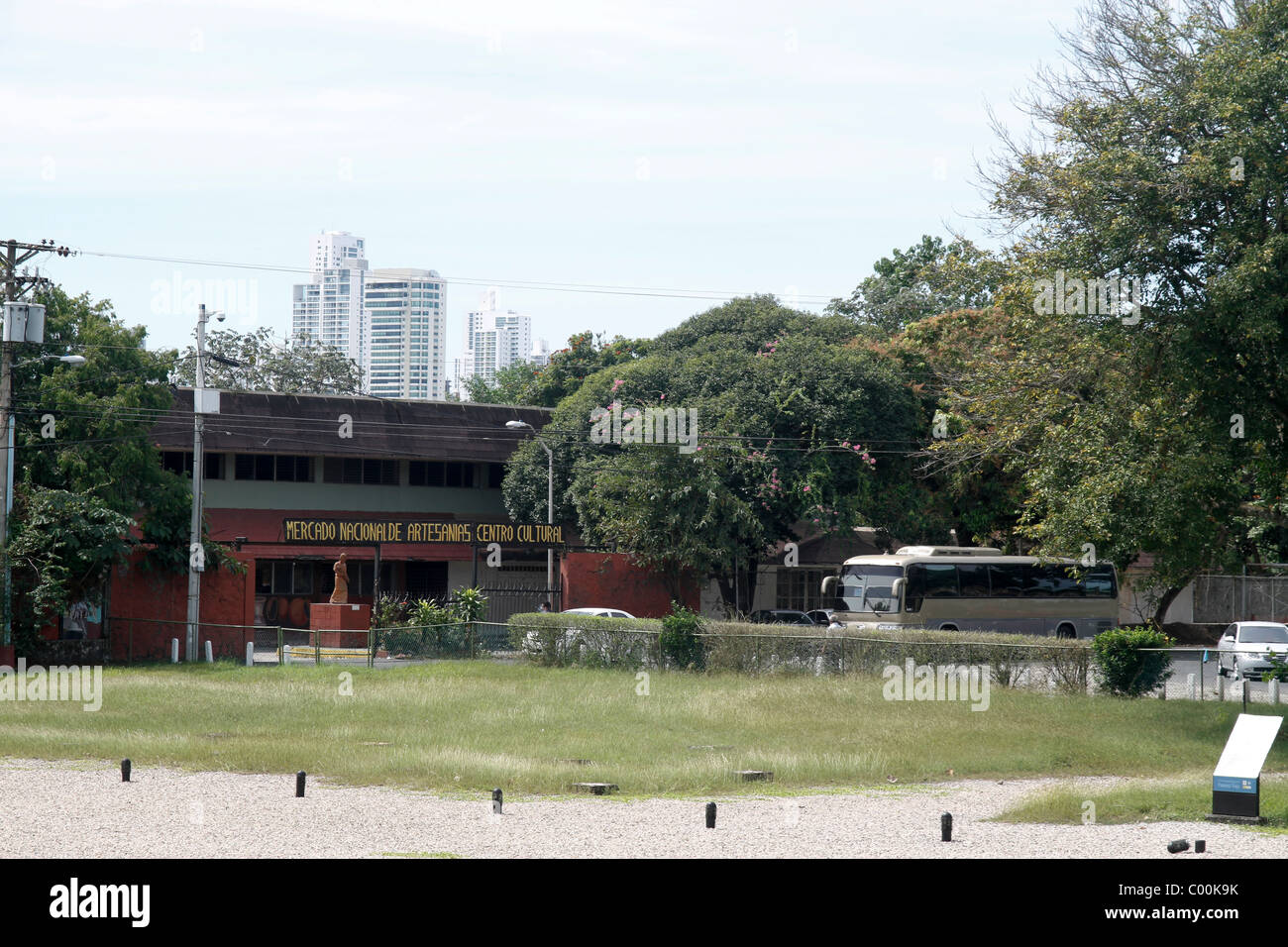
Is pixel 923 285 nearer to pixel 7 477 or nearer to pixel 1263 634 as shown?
pixel 1263 634

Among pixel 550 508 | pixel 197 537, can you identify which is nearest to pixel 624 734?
pixel 197 537

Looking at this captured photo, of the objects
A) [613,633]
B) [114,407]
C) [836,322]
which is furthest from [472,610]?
[836,322]

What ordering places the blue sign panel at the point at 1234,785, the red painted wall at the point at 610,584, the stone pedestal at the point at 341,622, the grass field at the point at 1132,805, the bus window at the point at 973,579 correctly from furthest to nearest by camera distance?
the red painted wall at the point at 610,584 < the bus window at the point at 973,579 < the stone pedestal at the point at 341,622 < the grass field at the point at 1132,805 < the blue sign panel at the point at 1234,785

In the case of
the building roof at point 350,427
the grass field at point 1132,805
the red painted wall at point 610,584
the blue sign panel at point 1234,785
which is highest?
the building roof at point 350,427

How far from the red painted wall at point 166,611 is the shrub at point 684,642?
1056 cm

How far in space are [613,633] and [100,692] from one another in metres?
11.1

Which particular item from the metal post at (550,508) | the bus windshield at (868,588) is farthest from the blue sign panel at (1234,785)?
the metal post at (550,508)

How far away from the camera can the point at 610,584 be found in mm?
43000

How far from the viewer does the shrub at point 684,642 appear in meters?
29.0

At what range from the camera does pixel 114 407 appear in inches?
1289

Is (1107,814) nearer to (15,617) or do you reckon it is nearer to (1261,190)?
(1261,190)

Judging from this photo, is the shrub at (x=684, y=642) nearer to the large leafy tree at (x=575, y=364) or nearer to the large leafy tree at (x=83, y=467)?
the large leafy tree at (x=83, y=467)

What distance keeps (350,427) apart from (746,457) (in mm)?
14938

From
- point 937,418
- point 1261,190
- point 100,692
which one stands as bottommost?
point 100,692
